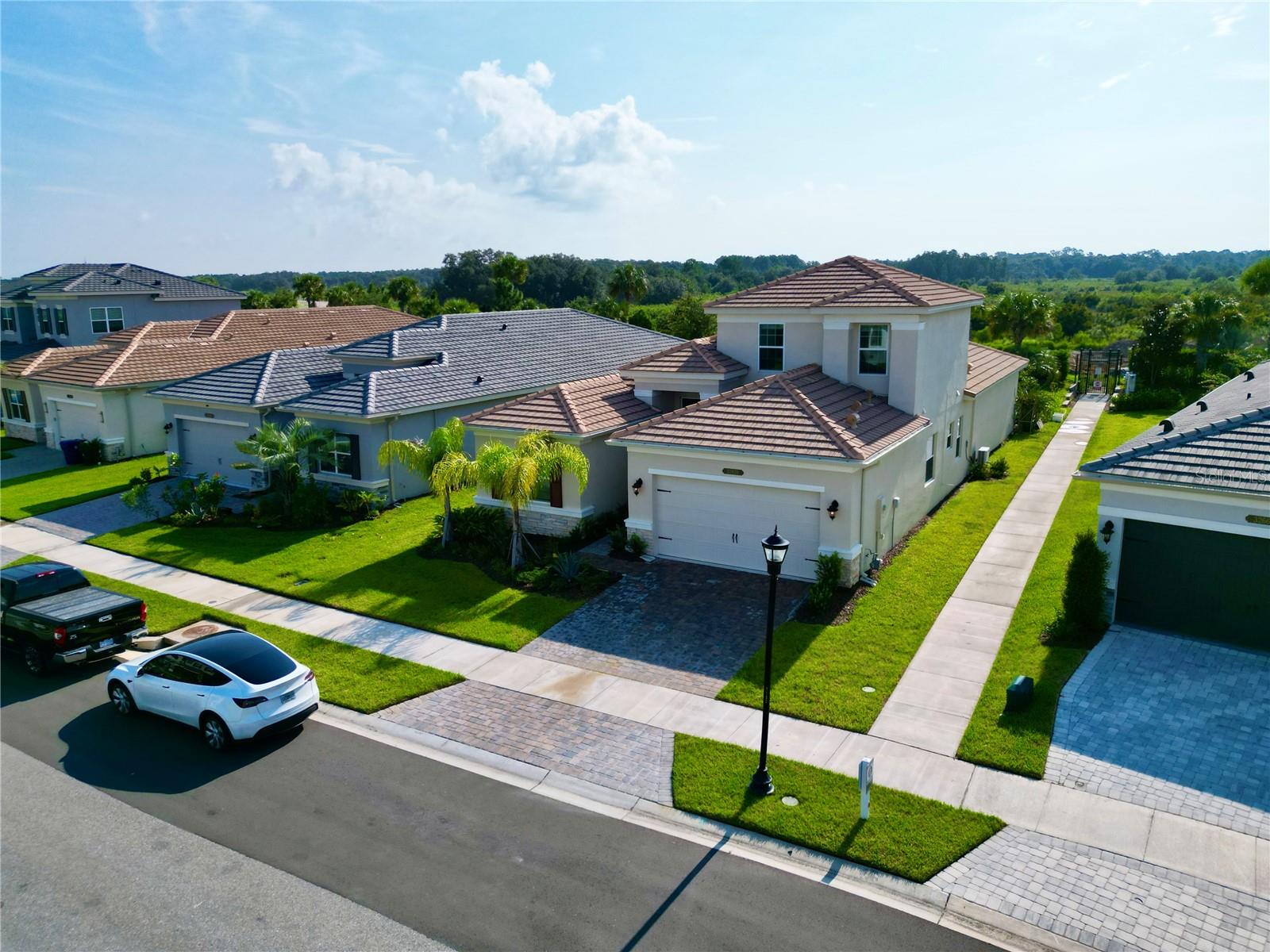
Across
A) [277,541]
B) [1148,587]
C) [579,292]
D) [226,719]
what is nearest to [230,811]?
[226,719]

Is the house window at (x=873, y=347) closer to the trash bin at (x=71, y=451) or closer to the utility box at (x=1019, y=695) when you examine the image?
the utility box at (x=1019, y=695)

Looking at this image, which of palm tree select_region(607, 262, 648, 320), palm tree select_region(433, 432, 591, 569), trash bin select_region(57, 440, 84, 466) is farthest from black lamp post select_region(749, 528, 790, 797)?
palm tree select_region(607, 262, 648, 320)

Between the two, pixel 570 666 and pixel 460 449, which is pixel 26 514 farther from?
pixel 570 666

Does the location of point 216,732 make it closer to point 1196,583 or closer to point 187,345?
point 1196,583

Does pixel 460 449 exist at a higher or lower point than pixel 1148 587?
higher

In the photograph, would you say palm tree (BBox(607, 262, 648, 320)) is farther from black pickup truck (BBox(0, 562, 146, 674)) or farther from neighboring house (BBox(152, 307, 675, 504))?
black pickup truck (BBox(0, 562, 146, 674))
